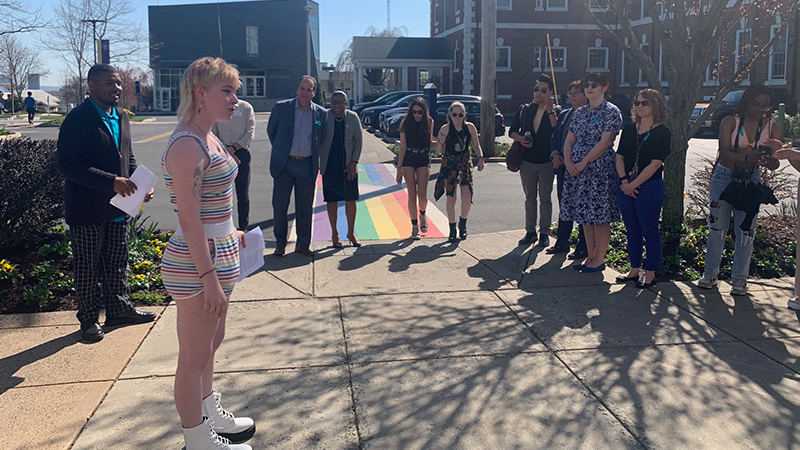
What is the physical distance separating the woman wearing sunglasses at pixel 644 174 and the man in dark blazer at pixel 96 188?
4.14 m

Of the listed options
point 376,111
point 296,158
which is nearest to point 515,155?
point 296,158

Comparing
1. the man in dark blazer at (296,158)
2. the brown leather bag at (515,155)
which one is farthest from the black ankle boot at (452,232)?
the man in dark blazer at (296,158)

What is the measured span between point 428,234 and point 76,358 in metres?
5.12

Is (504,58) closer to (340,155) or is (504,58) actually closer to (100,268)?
(340,155)

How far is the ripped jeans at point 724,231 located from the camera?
5844 mm

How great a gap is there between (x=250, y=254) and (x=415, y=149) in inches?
209

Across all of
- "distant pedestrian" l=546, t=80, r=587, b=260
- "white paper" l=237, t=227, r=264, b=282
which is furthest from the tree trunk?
"white paper" l=237, t=227, r=264, b=282

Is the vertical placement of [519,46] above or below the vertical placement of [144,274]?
above

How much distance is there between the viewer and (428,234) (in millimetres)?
8844

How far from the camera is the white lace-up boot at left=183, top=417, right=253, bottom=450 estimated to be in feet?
10.0

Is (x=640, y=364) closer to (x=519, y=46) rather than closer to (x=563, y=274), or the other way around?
(x=563, y=274)

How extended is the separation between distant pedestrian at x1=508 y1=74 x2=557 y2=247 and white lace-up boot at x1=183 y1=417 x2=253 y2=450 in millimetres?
5412

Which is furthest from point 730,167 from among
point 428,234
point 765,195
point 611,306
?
point 428,234

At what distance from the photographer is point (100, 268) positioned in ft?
16.9
